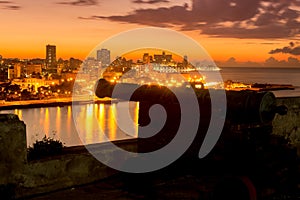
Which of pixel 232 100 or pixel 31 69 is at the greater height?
pixel 31 69

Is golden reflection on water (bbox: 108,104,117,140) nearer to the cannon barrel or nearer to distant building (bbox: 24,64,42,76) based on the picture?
the cannon barrel

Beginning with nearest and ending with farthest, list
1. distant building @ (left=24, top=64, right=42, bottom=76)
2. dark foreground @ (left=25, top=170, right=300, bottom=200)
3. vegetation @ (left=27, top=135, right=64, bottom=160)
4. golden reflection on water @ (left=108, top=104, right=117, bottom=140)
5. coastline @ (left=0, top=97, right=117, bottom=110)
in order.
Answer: dark foreground @ (left=25, top=170, right=300, bottom=200) → vegetation @ (left=27, top=135, right=64, bottom=160) → golden reflection on water @ (left=108, top=104, right=117, bottom=140) → coastline @ (left=0, top=97, right=117, bottom=110) → distant building @ (left=24, top=64, right=42, bottom=76)

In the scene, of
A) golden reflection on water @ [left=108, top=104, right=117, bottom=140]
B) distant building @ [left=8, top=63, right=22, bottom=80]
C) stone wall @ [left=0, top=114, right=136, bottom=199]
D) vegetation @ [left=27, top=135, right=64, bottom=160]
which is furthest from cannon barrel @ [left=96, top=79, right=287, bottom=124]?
distant building @ [left=8, top=63, right=22, bottom=80]

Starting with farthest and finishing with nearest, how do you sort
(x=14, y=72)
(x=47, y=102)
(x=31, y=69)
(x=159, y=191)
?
1. (x=31, y=69)
2. (x=14, y=72)
3. (x=47, y=102)
4. (x=159, y=191)

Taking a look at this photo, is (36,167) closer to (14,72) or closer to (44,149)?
(44,149)

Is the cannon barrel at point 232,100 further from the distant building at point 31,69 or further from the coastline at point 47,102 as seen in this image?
the distant building at point 31,69

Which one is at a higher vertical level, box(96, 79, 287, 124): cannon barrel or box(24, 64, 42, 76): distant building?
box(24, 64, 42, 76): distant building

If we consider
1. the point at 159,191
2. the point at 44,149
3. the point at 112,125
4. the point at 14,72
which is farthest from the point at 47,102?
the point at 159,191

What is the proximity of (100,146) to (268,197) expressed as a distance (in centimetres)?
153

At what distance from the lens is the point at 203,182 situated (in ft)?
10.2

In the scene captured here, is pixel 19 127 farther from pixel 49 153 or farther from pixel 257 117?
pixel 257 117

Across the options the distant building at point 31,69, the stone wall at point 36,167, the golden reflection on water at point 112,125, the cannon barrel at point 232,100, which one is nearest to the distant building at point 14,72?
the distant building at point 31,69

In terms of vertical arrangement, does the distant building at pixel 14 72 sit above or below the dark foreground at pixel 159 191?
above

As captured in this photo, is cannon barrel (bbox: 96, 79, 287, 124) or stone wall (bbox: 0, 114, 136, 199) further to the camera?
cannon barrel (bbox: 96, 79, 287, 124)
